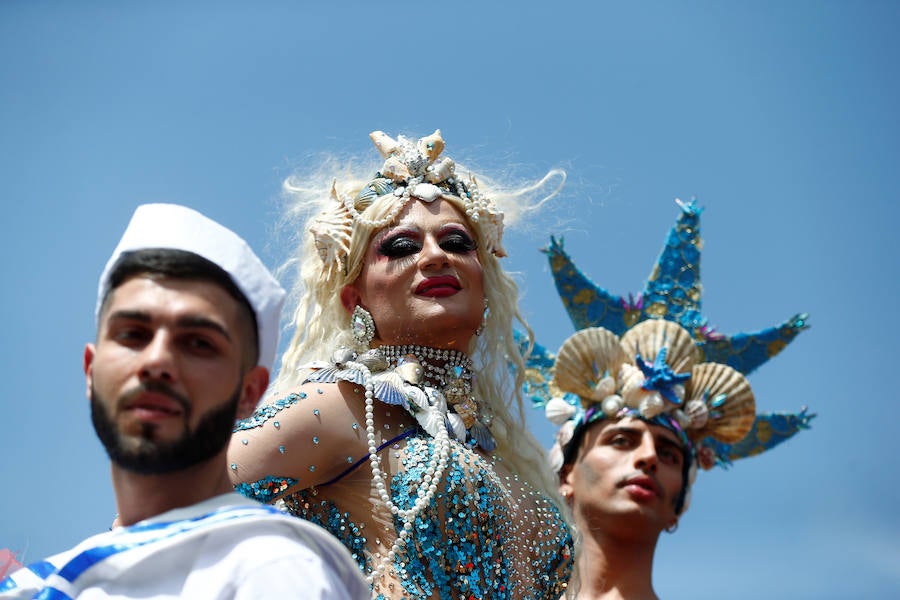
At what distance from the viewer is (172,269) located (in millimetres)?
2189

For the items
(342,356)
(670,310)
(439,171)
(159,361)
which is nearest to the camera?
(159,361)

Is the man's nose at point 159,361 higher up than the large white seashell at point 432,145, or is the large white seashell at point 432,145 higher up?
the large white seashell at point 432,145

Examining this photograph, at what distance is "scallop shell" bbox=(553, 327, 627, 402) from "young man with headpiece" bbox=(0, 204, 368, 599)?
11.7 feet

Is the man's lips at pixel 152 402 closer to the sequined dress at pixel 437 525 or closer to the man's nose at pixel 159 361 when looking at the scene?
the man's nose at pixel 159 361

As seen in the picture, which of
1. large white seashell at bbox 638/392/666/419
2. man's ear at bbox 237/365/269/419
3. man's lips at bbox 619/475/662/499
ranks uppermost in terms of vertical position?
large white seashell at bbox 638/392/666/419

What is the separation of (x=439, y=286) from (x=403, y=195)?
1.35 ft

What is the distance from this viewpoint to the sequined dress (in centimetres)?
363

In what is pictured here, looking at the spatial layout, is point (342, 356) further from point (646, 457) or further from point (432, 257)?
point (646, 457)

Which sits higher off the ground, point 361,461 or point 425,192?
point 425,192

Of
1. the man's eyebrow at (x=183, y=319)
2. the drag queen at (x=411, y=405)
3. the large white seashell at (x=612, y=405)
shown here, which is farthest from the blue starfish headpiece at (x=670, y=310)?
the man's eyebrow at (x=183, y=319)

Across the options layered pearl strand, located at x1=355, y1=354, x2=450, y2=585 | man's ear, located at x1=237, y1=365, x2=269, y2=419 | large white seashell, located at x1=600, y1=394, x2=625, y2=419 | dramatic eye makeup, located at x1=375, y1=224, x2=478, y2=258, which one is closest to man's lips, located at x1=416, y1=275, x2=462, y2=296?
dramatic eye makeup, located at x1=375, y1=224, x2=478, y2=258

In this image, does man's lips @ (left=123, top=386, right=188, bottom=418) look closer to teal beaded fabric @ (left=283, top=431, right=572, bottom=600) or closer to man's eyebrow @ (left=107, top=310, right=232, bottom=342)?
man's eyebrow @ (left=107, top=310, right=232, bottom=342)

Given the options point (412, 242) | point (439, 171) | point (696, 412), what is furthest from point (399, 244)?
point (696, 412)

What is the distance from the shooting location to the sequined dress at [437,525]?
3.63 metres
